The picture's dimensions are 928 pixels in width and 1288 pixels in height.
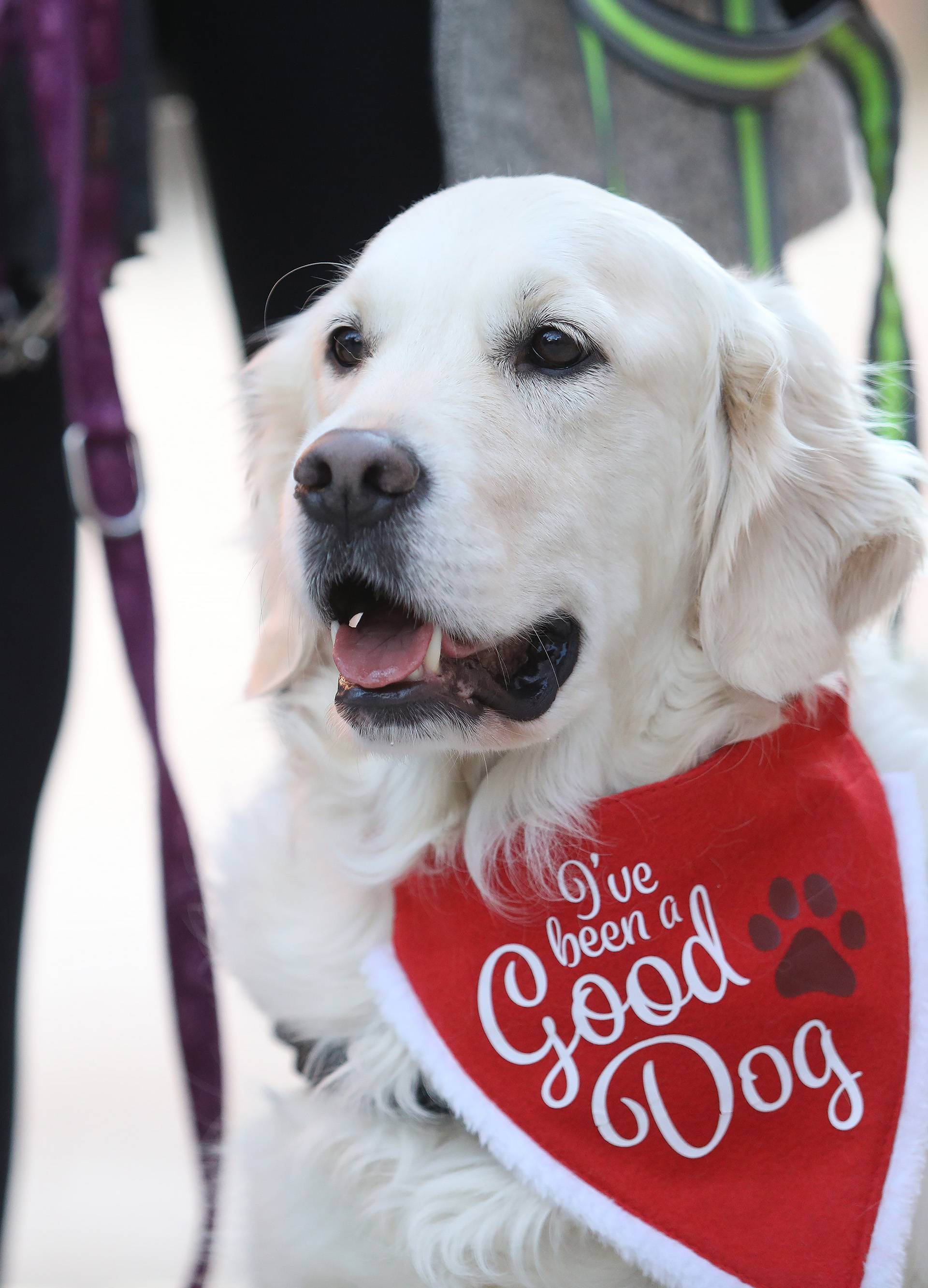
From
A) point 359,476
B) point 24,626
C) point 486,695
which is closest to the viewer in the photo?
point 359,476

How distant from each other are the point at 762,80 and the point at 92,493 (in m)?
1.02

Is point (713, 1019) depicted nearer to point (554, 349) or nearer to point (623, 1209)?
point (623, 1209)

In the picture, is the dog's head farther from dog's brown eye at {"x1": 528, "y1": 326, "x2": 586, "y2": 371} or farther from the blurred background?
the blurred background

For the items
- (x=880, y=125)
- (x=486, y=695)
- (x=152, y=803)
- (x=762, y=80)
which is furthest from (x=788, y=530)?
(x=152, y=803)

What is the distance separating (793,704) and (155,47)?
1204 mm

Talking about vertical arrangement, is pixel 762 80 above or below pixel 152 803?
above

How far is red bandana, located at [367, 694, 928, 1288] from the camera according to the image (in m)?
1.21

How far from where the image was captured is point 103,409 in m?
1.43

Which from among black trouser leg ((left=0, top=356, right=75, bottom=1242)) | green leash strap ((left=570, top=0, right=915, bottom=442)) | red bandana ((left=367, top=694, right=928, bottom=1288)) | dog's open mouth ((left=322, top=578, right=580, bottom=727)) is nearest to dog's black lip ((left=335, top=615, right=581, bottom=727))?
dog's open mouth ((left=322, top=578, right=580, bottom=727))

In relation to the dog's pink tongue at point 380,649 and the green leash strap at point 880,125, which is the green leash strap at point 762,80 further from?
the dog's pink tongue at point 380,649

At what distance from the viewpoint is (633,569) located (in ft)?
4.37

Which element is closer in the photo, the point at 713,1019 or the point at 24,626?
the point at 713,1019

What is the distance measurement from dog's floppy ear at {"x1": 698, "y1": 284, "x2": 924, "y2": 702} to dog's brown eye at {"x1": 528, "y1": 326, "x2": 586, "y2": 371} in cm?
21

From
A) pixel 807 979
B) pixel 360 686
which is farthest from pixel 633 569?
pixel 807 979
